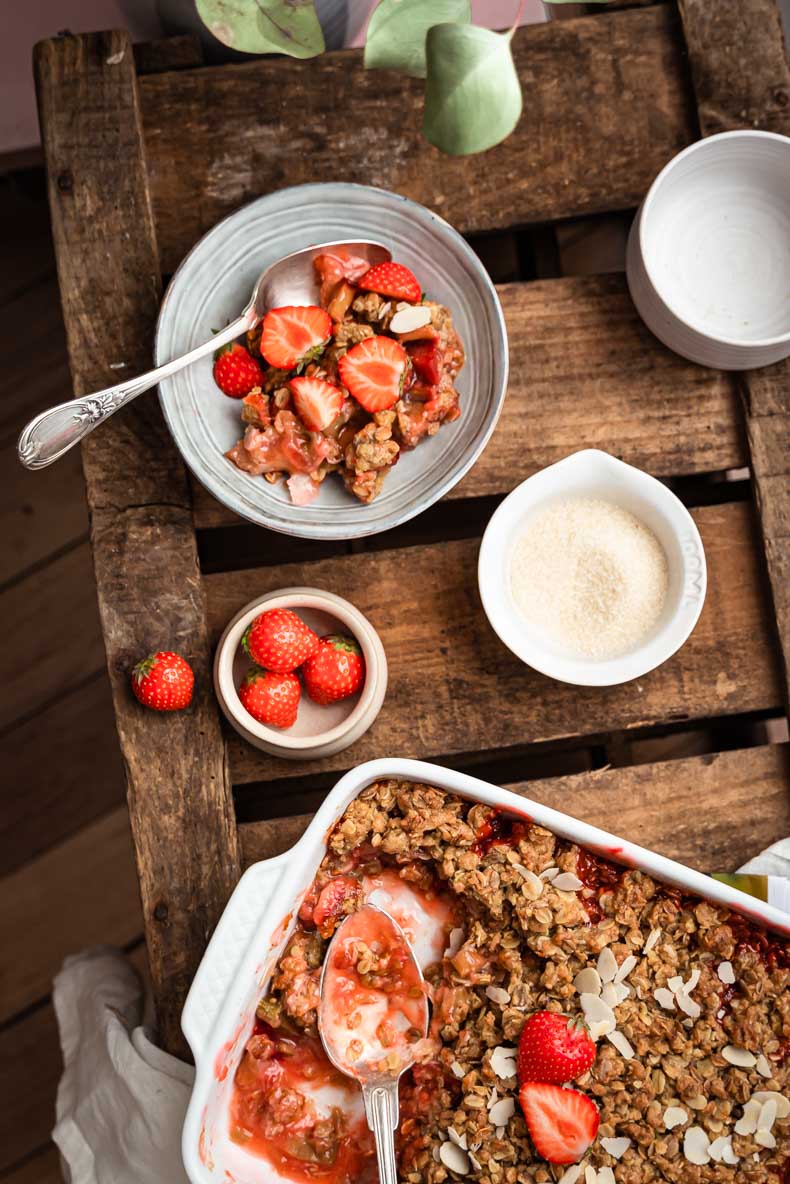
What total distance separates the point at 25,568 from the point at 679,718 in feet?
3.89

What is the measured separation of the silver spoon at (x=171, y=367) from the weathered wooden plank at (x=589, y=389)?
8.5 inches

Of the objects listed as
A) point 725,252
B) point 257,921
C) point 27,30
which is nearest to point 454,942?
point 257,921

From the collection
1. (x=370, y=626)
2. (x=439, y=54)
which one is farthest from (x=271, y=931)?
(x=439, y=54)

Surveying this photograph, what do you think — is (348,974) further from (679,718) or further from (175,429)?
(175,429)

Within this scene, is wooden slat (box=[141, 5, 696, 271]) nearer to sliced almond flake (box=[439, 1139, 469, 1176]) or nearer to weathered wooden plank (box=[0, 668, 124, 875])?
weathered wooden plank (box=[0, 668, 124, 875])

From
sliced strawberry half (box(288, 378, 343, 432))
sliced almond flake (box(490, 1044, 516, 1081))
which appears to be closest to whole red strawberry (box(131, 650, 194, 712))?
sliced strawberry half (box(288, 378, 343, 432))

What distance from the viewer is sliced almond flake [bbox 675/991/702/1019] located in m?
1.15

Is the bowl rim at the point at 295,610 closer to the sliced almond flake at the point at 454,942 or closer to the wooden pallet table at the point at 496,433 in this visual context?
the wooden pallet table at the point at 496,433

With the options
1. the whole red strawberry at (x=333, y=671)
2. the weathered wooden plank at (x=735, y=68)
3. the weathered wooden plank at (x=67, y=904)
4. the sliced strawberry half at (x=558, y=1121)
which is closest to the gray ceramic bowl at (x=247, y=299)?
the whole red strawberry at (x=333, y=671)

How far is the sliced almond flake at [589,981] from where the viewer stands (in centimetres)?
114

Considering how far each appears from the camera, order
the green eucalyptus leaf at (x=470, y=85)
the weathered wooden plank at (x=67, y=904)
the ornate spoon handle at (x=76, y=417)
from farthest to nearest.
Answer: the weathered wooden plank at (x=67, y=904) → the ornate spoon handle at (x=76, y=417) → the green eucalyptus leaf at (x=470, y=85)

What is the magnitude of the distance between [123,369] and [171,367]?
0.38 feet

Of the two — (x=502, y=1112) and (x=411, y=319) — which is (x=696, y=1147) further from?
(x=411, y=319)

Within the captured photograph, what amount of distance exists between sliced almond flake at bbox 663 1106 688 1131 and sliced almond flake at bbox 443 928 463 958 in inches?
10.8
